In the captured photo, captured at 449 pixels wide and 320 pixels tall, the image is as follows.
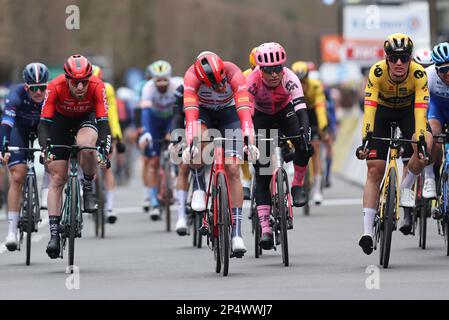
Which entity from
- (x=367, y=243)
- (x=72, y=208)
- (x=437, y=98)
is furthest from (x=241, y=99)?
(x=437, y=98)

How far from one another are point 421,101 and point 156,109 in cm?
689

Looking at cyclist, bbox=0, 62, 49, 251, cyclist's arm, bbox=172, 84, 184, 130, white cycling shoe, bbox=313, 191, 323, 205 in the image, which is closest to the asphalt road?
cyclist, bbox=0, 62, 49, 251

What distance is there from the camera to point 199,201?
13000mm

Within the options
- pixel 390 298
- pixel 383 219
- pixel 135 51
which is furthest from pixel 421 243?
pixel 135 51

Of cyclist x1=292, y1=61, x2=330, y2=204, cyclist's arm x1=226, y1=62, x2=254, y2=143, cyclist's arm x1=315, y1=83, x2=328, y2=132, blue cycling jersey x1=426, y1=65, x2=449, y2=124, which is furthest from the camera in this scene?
cyclist's arm x1=315, y1=83, x2=328, y2=132

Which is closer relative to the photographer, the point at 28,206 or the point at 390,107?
the point at 390,107

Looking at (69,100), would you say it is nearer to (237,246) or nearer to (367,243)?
(237,246)

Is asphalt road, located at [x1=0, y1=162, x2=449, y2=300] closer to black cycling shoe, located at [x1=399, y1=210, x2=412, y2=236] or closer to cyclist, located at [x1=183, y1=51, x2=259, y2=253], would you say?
black cycling shoe, located at [x1=399, y1=210, x2=412, y2=236]

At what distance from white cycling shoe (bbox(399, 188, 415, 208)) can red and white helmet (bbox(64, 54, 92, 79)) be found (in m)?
3.18

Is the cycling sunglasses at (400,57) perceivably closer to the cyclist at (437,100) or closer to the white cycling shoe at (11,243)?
the cyclist at (437,100)

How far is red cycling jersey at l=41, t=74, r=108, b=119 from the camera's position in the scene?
13.0m

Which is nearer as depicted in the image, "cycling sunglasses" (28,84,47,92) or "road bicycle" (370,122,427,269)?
"road bicycle" (370,122,427,269)

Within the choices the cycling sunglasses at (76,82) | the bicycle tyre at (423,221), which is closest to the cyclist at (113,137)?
the bicycle tyre at (423,221)

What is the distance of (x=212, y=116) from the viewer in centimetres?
1330
